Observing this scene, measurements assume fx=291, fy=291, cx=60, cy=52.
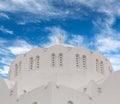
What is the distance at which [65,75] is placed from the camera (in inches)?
1268

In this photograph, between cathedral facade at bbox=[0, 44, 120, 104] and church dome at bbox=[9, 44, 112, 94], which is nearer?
cathedral facade at bbox=[0, 44, 120, 104]

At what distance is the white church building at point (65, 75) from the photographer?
29016 mm

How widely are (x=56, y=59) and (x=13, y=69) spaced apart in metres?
6.27

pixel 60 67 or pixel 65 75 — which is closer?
pixel 65 75

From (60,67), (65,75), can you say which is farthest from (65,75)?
(60,67)

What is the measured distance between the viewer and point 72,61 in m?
33.1

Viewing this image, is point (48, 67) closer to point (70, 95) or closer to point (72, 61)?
point (72, 61)

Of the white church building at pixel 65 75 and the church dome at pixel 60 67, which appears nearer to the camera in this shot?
the white church building at pixel 65 75

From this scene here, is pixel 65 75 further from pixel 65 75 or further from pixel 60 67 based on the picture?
pixel 60 67

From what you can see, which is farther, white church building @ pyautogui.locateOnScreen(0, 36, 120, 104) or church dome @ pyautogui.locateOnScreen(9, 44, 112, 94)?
church dome @ pyautogui.locateOnScreen(9, 44, 112, 94)

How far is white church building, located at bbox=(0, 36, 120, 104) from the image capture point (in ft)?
95.2

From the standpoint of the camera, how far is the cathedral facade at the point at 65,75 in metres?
29.0

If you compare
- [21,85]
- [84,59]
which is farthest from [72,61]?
[21,85]

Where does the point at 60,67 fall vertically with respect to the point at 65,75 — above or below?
above
